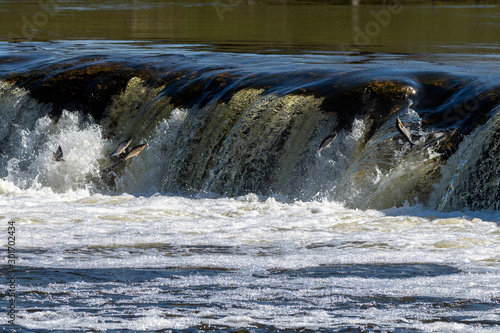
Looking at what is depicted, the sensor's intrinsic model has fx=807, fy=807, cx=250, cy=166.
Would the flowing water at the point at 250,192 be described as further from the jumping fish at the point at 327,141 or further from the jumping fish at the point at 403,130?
the jumping fish at the point at 327,141

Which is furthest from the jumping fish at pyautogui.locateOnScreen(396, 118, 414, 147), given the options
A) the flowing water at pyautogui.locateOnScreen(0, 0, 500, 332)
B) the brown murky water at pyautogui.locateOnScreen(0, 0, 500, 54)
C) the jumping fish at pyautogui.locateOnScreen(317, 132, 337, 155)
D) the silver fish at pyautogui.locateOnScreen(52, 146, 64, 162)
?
the brown murky water at pyautogui.locateOnScreen(0, 0, 500, 54)

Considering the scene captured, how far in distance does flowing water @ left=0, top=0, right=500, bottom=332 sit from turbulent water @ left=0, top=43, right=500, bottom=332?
32mm

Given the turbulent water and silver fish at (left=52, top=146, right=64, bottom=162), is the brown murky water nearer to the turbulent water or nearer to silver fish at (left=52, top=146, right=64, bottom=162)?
the turbulent water

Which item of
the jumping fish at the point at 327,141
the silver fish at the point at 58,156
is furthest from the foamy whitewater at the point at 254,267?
the silver fish at the point at 58,156

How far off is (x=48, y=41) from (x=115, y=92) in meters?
10.2

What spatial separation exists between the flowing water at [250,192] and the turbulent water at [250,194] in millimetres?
32

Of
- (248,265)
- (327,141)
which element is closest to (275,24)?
(327,141)

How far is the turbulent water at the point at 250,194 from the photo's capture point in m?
7.58

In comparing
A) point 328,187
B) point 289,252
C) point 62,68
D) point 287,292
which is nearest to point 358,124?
point 328,187

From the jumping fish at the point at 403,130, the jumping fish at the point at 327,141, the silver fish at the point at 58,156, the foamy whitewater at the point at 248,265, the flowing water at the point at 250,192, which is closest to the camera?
the foamy whitewater at the point at 248,265

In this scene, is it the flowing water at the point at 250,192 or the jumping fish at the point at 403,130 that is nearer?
the flowing water at the point at 250,192

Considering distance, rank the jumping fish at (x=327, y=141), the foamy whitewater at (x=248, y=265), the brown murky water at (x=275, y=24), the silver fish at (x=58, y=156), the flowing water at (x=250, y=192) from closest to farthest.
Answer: the foamy whitewater at (x=248, y=265) → the flowing water at (x=250, y=192) → the jumping fish at (x=327, y=141) → the silver fish at (x=58, y=156) → the brown murky water at (x=275, y=24)

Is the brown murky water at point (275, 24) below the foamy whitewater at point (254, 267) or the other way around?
the other way around

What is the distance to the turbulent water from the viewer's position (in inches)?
298
